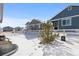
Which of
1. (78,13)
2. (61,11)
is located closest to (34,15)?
(61,11)

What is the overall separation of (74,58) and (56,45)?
17.4 inches

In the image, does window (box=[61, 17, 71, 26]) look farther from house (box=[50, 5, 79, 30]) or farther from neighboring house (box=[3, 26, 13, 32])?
neighboring house (box=[3, 26, 13, 32])

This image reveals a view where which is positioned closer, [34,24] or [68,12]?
[34,24]

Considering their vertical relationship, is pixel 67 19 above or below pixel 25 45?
above

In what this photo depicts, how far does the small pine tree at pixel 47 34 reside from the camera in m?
4.37

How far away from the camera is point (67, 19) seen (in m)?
4.57

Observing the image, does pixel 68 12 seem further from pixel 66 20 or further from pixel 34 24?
pixel 34 24

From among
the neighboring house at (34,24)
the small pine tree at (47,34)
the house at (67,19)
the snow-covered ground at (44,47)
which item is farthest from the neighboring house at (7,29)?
the house at (67,19)

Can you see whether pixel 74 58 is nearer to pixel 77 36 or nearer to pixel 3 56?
pixel 77 36

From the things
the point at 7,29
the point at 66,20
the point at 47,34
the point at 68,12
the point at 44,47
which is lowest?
the point at 44,47

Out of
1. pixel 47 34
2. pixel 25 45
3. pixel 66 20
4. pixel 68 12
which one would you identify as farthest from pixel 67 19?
pixel 25 45

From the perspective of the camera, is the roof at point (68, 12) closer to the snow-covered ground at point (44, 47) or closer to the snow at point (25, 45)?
the snow-covered ground at point (44, 47)

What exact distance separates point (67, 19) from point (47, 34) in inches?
21.9

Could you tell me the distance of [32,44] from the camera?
443 centimetres
